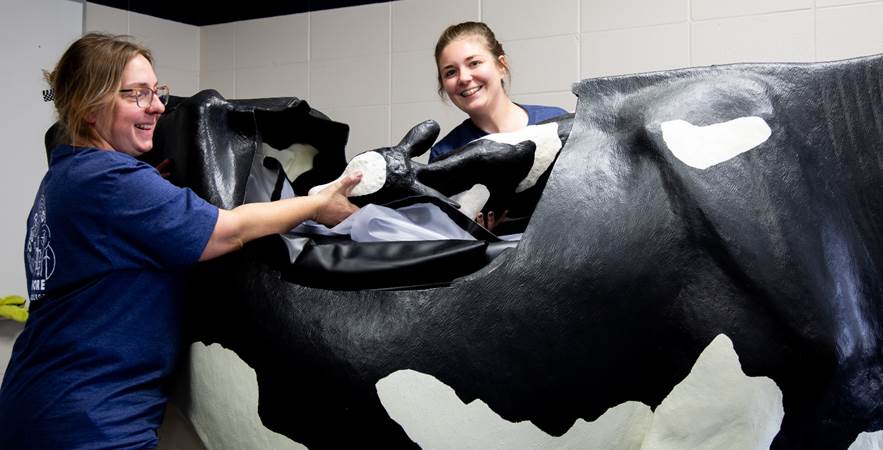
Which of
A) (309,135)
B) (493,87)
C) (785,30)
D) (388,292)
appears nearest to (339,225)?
(388,292)

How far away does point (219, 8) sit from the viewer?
10.7 ft

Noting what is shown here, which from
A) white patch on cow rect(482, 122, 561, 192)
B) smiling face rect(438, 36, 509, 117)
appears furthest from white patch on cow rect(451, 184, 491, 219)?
smiling face rect(438, 36, 509, 117)

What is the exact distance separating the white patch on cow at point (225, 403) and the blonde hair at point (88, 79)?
327 millimetres

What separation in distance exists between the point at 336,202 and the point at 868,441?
2.24ft

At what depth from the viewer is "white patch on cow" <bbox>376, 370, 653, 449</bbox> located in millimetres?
969

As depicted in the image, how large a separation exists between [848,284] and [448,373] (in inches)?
17.1

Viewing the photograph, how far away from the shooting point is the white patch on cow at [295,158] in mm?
1387

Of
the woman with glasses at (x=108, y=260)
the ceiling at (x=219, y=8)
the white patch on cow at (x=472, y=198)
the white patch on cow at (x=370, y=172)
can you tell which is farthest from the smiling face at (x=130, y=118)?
the ceiling at (x=219, y=8)

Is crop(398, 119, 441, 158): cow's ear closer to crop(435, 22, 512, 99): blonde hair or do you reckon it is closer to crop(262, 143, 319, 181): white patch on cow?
crop(262, 143, 319, 181): white patch on cow

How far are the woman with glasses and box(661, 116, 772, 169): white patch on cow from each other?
1.37 ft

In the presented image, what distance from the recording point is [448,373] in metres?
1.00

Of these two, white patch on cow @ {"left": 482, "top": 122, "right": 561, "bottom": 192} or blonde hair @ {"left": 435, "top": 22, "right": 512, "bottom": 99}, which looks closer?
white patch on cow @ {"left": 482, "top": 122, "right": 561, "bottom": 192}

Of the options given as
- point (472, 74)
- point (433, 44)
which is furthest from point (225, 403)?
point (433, 44)

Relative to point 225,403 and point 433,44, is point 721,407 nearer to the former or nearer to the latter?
point 225,403
